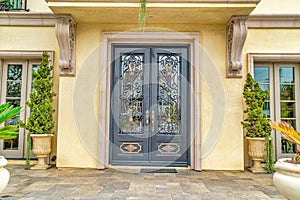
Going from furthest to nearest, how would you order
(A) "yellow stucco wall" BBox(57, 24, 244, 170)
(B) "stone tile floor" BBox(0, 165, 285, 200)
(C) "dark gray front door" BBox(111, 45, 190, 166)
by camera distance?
(C) "dark gray front door" BBox(111, 45, 190, 166), (A) "yellow stucco wall" BBox(57, 24, 244, 170), (B) "stone tile floor" BBox(0, 165, 285, 200)

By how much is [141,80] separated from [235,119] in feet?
6.16

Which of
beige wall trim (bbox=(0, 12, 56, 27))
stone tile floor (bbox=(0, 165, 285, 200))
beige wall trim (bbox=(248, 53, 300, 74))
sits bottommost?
stone tile floor (bbox=(0, 165, 285, 200))

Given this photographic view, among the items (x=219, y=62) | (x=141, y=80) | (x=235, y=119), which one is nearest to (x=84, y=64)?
(x=141, y=80)

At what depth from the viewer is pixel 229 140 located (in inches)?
183

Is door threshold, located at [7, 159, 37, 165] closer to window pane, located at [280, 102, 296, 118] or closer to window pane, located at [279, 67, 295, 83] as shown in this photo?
window pane, located at [280, 102, 296, 118]

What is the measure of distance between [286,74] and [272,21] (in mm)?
1102

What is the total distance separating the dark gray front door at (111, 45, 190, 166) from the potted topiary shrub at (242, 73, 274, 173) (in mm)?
1092

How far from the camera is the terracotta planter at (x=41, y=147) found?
14.7 feet

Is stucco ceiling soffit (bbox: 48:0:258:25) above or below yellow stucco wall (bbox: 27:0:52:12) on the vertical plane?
below

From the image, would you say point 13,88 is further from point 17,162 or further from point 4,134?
point 4,134

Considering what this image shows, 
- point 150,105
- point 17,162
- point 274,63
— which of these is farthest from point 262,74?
point 17,162

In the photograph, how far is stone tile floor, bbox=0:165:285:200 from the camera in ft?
10.2

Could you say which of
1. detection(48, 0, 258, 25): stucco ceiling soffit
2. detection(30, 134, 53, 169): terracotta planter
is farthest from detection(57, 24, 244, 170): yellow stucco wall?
detection(48, 0, 258, 25): stucco ceiling soffit

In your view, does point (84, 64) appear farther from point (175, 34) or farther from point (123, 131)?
point (175, 34)
